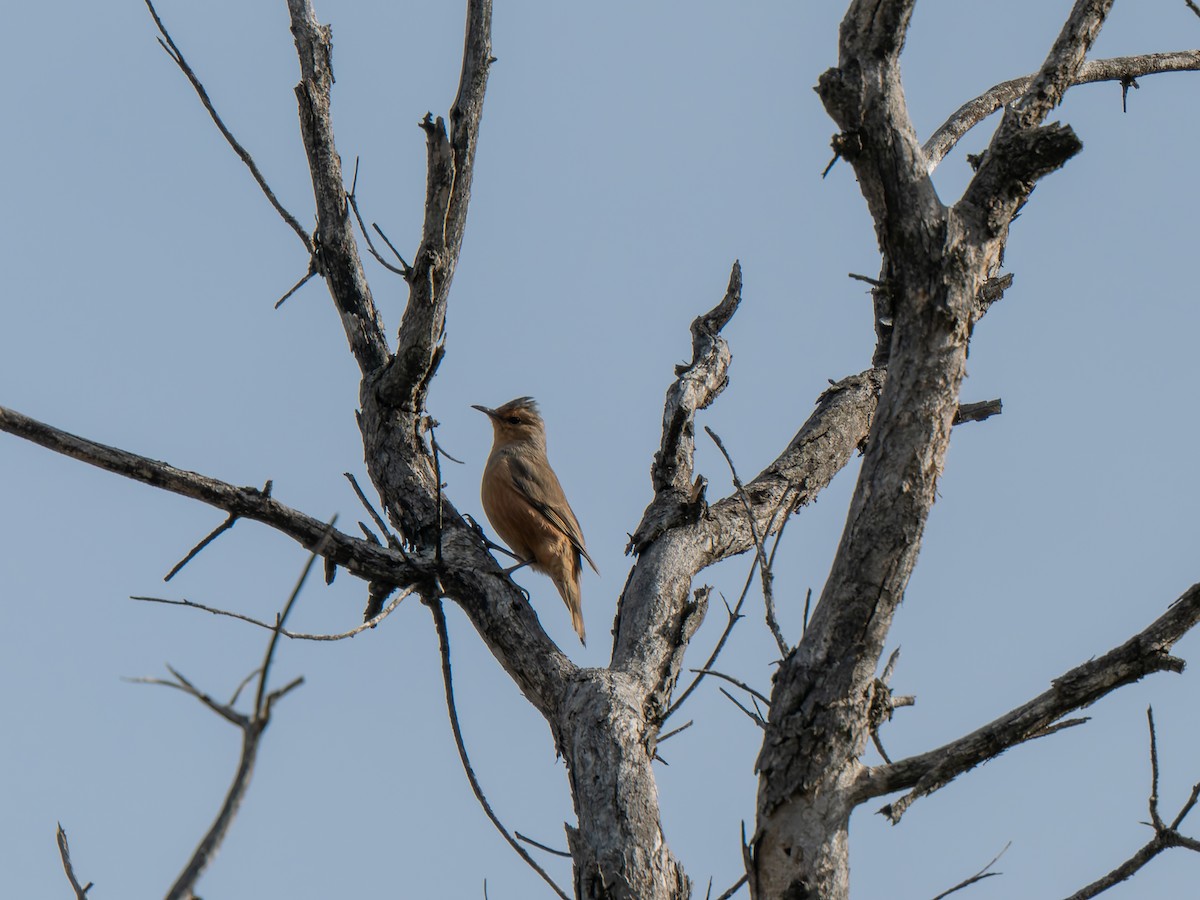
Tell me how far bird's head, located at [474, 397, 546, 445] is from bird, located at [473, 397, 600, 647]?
0.48 m

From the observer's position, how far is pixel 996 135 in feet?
11.8

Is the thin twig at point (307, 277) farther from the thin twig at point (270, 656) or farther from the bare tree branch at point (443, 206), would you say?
the thin twig at point (270, 656)

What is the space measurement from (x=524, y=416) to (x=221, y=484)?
239 inches

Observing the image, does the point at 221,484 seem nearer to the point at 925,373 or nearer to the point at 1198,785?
the point at 925,373

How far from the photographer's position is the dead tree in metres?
3.44

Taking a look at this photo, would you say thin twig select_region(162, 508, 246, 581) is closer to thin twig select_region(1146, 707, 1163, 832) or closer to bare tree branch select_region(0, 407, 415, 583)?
bare tree branch select_region(0, 407, 415, 583)

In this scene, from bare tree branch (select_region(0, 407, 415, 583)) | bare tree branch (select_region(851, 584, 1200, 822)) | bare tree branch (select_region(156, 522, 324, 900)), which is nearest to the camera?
bare tree branch (select_region(156, 522, 324, 900))

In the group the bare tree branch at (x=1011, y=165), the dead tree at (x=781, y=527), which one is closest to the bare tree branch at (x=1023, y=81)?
the dead tree at (x=781, y=527)

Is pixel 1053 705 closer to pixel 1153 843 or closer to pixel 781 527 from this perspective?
pixel 1153 843

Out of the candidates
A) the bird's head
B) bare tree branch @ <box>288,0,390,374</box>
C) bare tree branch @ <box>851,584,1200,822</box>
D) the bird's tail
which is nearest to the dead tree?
bare tree branch @ <box>851,584,1200,822</box>

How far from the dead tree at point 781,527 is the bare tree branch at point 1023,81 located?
0.07 m

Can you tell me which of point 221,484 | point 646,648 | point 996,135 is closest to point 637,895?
point 646,648

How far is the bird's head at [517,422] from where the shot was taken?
10377 millimetres

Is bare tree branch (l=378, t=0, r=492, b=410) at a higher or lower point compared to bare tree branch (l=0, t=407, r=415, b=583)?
higher
